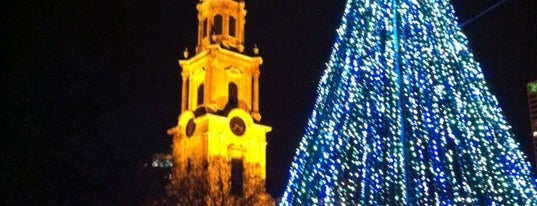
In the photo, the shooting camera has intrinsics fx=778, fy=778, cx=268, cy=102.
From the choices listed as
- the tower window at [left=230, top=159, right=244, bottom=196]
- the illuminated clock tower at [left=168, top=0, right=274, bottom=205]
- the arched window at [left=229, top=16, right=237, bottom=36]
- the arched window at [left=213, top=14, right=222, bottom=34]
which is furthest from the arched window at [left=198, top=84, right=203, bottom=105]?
the tower window at [left=230, top=159, right=244, bottom=196]

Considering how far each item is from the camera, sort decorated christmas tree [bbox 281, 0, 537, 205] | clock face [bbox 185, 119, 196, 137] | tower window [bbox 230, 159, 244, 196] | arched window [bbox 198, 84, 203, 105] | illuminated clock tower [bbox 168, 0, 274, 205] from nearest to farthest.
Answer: decorated christmas tree [bbox 281, 0, 537, 205]
tower window [bbox 230, 159, 244, 196]
illuminated clock tower [bbox 168, 0, 274, 205]
clock face [bbox 185, 119, 196, 137]
arched window [bbox 198, 84, 203, 105]

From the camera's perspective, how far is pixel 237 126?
44.9m

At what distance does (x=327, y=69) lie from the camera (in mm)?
16078

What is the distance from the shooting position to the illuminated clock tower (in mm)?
43812

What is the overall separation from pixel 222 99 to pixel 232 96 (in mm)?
855

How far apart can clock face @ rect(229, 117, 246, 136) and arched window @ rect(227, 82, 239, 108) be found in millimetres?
917

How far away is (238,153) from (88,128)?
33.3 m

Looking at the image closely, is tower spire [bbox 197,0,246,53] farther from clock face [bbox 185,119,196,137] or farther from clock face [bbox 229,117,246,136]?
clock face [bbox 229,117,246,136]

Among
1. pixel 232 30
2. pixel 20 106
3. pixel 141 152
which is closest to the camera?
pixel 20 106

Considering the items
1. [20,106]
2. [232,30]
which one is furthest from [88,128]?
[232,30]

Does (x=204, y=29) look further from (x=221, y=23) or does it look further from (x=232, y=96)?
(x=232, y=96)

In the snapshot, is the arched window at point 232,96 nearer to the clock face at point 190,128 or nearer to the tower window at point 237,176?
the clock face at point 190,128

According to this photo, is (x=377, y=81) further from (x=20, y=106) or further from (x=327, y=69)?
(x=20, y=106)

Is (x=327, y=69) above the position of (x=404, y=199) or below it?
above
